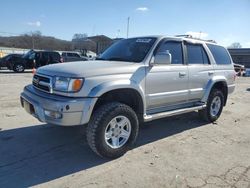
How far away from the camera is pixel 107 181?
3.52 metres

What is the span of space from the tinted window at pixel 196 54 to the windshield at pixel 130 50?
3.66 feet

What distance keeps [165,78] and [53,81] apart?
2051 millimetres

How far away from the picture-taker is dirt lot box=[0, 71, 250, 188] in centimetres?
357

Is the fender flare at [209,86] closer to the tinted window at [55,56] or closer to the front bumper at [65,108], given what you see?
the front bumper at [65,108]

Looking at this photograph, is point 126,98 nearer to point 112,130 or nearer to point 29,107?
point 112,130

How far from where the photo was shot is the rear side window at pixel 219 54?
21.7 ft

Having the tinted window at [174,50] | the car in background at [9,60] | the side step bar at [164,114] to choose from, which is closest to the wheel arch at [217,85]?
the side step bar at [164,114]

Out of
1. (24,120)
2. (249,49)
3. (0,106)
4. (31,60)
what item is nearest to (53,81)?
(24,120)

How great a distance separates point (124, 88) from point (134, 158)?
44.1 inches

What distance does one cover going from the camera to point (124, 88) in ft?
14.0

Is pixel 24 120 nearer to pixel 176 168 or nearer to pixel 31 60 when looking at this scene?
pixel 176 168

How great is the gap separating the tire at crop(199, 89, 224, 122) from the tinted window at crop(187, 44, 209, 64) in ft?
2.78

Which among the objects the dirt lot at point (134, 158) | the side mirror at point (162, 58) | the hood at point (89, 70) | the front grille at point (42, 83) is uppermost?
the side mirror at point (162, 58)

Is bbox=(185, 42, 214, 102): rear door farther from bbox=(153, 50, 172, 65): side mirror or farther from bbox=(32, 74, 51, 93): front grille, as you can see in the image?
bbox=(32, 74, 51, 93): front grille
